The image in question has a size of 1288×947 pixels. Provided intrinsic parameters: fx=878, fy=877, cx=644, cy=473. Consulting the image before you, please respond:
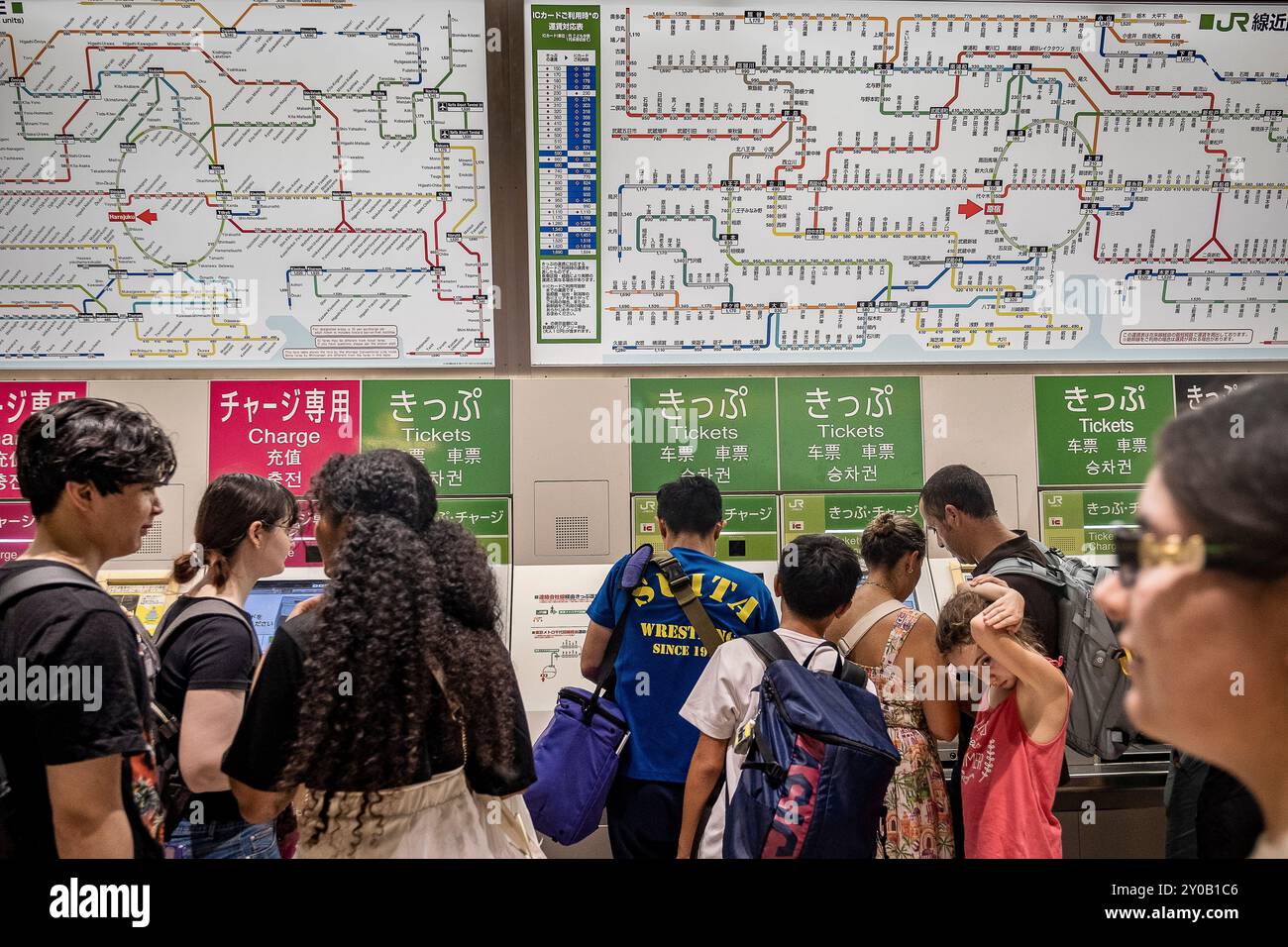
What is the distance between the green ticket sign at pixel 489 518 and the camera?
12.4 ft

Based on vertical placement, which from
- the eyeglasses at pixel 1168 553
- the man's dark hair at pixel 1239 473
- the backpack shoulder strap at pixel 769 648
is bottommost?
the backpack shoulder strap at pixel 769 648

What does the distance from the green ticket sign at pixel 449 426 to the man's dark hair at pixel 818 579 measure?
1.81m

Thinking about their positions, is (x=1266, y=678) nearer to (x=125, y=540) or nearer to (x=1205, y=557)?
(x=1205, y=557)

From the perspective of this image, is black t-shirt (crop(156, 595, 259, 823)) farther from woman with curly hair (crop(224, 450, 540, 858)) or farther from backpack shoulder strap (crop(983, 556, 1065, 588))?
backpack shoulder strap (crop(983, 556, 1065, 588))

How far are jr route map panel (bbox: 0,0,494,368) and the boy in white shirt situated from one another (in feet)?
7.17

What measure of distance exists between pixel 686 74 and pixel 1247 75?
248cm

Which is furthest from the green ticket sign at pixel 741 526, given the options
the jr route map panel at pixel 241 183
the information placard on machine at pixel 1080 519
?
the information placard on machine at pixel 1080 519

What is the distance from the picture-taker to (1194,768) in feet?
6.24

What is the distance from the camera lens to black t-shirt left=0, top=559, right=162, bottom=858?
145 centimetres

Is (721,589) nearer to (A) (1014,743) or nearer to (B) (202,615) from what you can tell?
(A) (1014,743)

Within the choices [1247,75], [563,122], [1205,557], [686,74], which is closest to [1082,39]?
[1247,75]

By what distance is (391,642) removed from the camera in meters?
1.68

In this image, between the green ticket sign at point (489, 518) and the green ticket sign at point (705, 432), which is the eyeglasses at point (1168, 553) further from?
the green ticket sign at point (489, 518)
